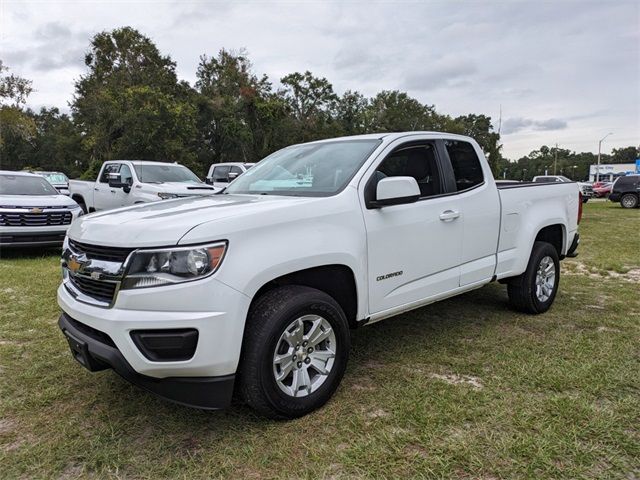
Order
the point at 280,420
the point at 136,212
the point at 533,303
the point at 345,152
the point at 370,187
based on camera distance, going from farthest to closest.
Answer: the point at 533,303 → the point at 345,152 → the point at 370,187 → the point at 136,212 → the point at 280,420

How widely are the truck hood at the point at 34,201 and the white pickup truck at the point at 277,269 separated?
575 centimetres

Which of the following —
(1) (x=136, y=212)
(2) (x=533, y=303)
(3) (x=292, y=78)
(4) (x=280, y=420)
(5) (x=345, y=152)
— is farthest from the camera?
(3) (x=292, y=78)

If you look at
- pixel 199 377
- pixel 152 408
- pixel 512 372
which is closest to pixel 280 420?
pixel 199 377

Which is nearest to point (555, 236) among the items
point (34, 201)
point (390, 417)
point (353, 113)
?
point (390, 417)

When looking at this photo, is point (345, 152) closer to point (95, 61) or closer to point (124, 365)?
point (124, 365)

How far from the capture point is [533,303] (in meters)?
4.74

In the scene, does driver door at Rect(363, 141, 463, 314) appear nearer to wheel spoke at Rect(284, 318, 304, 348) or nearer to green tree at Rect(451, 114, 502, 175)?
wheel spoke at Rect(284, 318, 304, 348)

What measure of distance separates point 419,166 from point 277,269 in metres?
1.85

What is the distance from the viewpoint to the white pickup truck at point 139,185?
9219 millimetres

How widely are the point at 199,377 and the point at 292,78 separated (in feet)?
144

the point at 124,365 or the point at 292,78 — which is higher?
the point at 292,78

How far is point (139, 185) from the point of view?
379 inches

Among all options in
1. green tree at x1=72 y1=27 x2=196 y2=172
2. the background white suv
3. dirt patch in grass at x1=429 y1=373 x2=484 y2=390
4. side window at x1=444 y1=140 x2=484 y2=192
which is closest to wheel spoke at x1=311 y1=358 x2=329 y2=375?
dirt patch in grass at x1=429 y1=373 x2=484 y2=390

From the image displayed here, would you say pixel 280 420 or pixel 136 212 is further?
pixel 136 212
